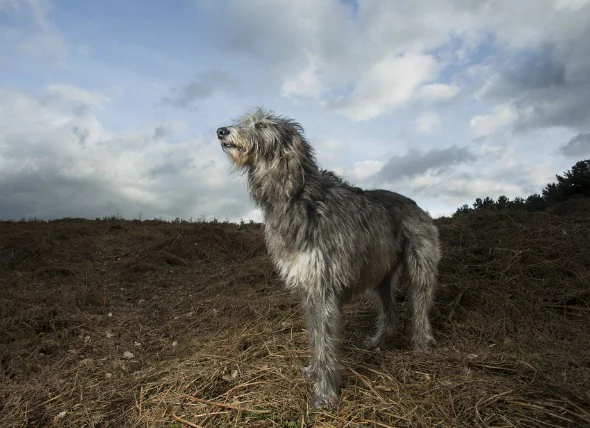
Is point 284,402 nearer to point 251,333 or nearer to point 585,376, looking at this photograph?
point 251,333

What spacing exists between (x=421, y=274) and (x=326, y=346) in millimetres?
1944

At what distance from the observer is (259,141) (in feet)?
15.6

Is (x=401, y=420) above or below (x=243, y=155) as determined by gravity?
below

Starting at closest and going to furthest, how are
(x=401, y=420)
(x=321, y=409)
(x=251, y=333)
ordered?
1. (x=401, y=420)
2. (x=321, y=409)
3. (x=251, y=333)

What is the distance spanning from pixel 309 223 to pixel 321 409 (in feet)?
5.72

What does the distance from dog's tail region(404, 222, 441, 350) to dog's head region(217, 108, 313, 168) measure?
1.97 meters

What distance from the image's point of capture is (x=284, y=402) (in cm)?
467

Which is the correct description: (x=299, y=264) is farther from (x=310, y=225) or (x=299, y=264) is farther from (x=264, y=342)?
(x=264, y=342)

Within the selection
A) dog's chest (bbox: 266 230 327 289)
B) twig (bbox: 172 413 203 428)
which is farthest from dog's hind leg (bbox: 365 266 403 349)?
twig (bbox: 172 413 203 428)

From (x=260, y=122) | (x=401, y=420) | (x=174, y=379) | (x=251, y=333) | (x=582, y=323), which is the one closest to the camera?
(x=401, y=420)

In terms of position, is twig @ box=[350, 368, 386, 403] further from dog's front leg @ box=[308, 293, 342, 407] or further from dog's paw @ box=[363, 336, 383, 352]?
dog's paw @ box=[363, 336, 383, 352]

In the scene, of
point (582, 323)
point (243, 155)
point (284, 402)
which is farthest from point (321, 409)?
point (582, 323)

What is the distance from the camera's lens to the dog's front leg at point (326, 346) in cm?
465

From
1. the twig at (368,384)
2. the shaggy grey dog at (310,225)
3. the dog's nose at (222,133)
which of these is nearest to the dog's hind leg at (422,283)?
the shaggy grey dog at (310,225)
